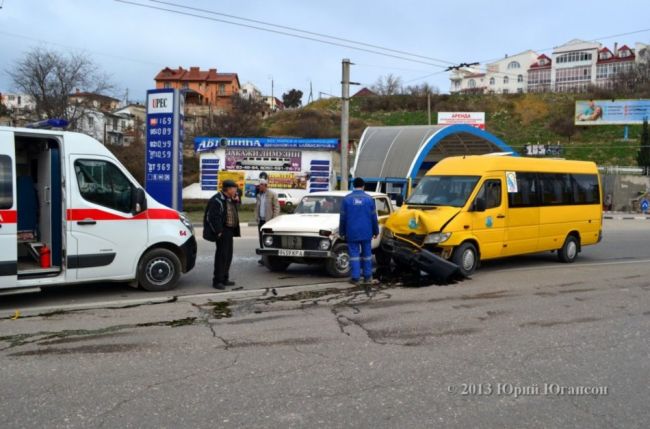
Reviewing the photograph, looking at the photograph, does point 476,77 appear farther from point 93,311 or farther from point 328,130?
point 93,311

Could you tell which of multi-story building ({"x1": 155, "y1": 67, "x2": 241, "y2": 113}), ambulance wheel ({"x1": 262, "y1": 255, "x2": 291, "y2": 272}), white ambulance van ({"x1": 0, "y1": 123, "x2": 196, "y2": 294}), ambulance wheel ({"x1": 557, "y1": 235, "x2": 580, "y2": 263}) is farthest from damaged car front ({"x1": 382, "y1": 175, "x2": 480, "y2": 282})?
multi-story building ({"x1": 155, "y1": 67, "x2": 241, "y2": 113})

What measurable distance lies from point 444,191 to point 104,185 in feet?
20.5

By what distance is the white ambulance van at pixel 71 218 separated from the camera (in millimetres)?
7234

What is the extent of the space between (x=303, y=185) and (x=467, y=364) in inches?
1099

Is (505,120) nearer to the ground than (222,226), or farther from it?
farther from it

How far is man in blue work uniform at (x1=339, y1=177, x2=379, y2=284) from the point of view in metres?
8.92

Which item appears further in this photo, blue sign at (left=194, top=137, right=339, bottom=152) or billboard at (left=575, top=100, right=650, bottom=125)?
billboard at (left=575, top=100, right=650, bottom=125)

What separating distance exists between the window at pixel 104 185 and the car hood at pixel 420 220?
186 inches

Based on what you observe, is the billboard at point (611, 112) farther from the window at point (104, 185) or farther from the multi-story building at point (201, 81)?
the window at point (104, 185)

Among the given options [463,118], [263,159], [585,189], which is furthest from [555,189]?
[463,118]

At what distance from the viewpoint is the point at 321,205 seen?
11000 mm

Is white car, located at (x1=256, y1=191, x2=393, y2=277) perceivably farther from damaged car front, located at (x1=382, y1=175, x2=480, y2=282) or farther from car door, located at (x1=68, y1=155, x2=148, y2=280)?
car door, located at (x1=68, y1=155, x2=148, y2=280)

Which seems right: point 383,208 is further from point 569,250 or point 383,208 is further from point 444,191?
point 569,250

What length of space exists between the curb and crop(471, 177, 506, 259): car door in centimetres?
294
